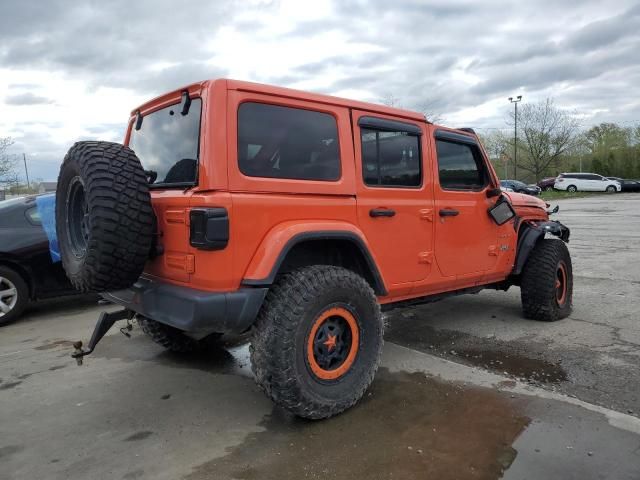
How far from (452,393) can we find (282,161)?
196 centimetres

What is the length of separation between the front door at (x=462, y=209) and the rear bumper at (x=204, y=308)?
181 cm

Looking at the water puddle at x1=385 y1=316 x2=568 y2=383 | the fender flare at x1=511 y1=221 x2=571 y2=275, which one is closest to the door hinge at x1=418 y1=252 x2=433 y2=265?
the water puddle at x1=385 y1=316 x2=568 y2=383

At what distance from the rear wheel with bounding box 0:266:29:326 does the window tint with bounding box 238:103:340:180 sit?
4.10 metres

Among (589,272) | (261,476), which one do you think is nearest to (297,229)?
(261,476)

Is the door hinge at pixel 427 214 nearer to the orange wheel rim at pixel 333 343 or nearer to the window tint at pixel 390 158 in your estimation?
the window tint at pixel 390 158

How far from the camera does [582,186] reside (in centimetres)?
4009

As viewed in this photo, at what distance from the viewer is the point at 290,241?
9.68ft

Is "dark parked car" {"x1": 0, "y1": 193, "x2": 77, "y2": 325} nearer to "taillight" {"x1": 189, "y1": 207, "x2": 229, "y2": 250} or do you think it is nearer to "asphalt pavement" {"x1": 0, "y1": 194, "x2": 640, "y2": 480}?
"asphalt pavement" {"x1": 0, "y1": 194, "x2": 640, "y2": 480}

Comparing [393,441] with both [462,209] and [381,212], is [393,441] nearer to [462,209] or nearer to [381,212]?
[381,212]

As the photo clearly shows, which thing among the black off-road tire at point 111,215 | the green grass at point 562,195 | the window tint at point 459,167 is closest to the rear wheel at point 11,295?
the black off-road tire at point 111,215

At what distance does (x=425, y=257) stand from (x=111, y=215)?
2.30 m

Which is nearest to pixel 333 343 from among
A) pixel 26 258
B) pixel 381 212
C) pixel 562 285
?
pixel 381 212

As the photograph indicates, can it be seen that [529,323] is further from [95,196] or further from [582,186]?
[582,186]

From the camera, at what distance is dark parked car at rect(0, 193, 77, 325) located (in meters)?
5.60
